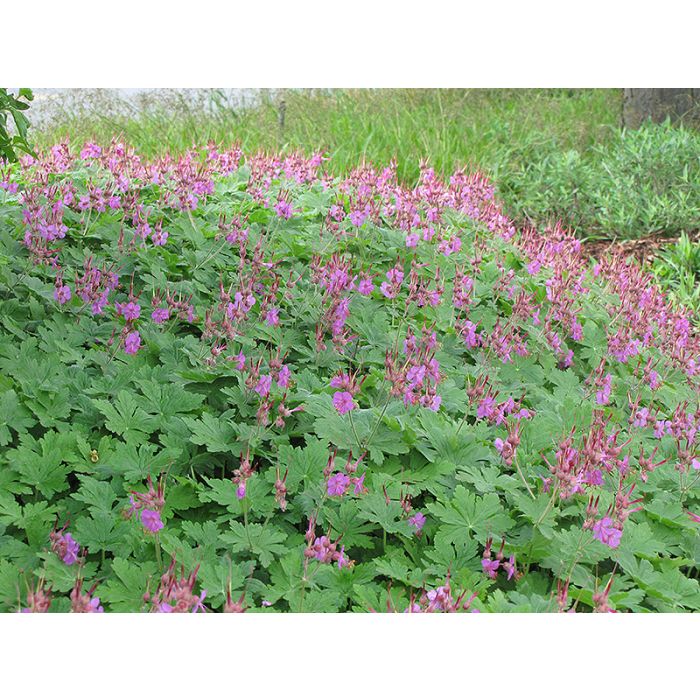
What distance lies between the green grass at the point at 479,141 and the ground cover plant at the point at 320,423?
1625mm

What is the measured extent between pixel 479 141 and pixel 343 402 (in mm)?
4379

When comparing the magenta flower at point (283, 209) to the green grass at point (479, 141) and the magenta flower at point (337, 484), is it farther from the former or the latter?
the magenta flower at point (337, 484)

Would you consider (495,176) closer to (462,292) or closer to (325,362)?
(462,292)

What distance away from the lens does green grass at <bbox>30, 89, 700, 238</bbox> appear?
194 inches

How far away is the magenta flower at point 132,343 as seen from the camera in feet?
7.60

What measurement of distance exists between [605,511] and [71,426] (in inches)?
51.2

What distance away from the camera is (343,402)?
190 centimetres

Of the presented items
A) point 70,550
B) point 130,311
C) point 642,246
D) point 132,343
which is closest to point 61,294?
point 130,311

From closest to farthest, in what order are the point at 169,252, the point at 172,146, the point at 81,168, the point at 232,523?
the point at 232,523 < the point at 169,252 < the point at 81,168 < the point at 172,146

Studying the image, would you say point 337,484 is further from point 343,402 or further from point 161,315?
point 161,315

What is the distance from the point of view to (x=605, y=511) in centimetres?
188

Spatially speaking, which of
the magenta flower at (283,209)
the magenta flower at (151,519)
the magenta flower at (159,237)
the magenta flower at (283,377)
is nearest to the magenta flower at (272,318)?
the magenta flower at (283,377)

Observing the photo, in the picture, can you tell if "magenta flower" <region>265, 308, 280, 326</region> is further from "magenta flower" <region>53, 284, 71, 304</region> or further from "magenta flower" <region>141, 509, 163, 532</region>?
"magenta flower" <region>141, 509, 163, 532</region>
